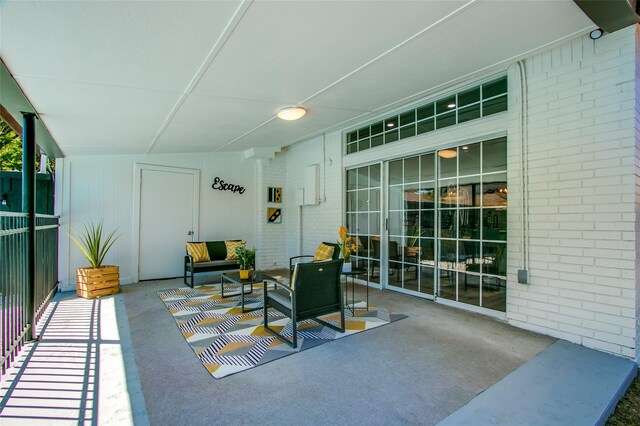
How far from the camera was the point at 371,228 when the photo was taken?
5863mm

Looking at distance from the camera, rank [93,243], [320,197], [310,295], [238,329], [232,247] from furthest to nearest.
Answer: [320,197] < [232,247] < [93,243] < [238,329] < [310,295]

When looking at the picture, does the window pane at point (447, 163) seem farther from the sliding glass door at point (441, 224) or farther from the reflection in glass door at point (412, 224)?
the reflection in glass door at point (412, 224)

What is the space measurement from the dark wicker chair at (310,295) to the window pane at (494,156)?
236cm

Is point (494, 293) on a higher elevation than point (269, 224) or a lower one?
lower

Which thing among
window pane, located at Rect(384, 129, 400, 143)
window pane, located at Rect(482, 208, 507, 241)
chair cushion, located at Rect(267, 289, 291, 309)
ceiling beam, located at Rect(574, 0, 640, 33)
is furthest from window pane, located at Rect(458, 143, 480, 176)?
chair cushion, located at Rect(267, 289, 291, 309)

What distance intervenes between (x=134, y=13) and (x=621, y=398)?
14.5ft

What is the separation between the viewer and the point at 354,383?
246 cm

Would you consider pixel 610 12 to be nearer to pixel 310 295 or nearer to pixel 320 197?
pixel 310 295

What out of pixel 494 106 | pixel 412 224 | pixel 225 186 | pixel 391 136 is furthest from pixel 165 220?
pixel 494 106

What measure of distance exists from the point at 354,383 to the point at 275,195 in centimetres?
582

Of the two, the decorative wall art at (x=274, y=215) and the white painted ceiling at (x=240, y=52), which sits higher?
the white painted ceiling at (x=240, y=52)

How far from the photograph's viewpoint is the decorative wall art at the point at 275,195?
7781 millimetres

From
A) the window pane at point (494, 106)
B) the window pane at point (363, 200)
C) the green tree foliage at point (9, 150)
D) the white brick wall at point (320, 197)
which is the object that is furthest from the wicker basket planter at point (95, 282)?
the green tree foliage at point (9, 150)

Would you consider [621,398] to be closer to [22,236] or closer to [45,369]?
[45,369]
